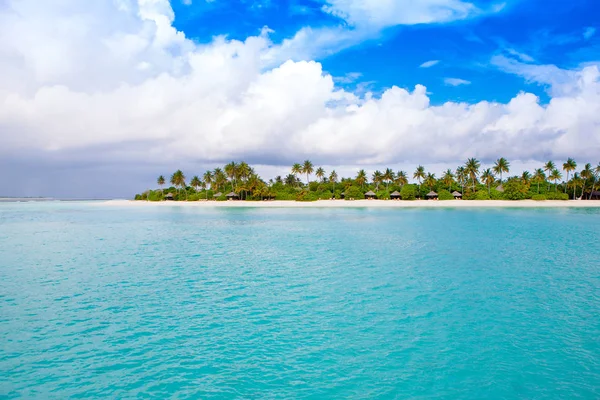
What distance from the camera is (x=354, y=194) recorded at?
114062 mm

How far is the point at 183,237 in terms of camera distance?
3709 centimetres

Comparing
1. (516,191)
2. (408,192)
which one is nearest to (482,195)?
(516,191)

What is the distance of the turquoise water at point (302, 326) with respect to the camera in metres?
9.09

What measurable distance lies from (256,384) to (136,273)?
1463 centimetres

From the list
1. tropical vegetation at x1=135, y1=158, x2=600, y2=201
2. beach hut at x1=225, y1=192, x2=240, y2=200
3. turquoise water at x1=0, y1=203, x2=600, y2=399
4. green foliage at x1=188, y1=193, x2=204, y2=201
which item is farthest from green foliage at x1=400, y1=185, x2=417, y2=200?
turquoise water at x1=0, y1=203, x2=600, y2=399

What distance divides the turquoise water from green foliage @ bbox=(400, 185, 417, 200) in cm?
8517

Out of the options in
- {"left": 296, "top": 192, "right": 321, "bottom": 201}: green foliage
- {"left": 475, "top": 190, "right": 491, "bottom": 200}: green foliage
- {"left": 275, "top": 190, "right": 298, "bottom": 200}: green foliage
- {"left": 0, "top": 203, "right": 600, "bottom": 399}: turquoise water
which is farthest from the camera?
{"left": 275, "top": 190, "right": 298, "bottom": 200}: green foliage

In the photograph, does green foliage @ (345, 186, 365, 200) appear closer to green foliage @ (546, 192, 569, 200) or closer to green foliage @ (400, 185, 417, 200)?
green foliage @ (400, 185, 417, 200)

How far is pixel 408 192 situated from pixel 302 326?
103172 mm

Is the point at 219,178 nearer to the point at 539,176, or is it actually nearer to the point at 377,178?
the point at 377,178

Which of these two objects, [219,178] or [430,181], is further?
[219,178]

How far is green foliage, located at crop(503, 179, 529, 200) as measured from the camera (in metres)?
101

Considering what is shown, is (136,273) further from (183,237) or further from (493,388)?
(493,388)

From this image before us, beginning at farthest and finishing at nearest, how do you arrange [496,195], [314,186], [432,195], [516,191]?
[314,186] → [432,195] → [496,195] → [516,191]
